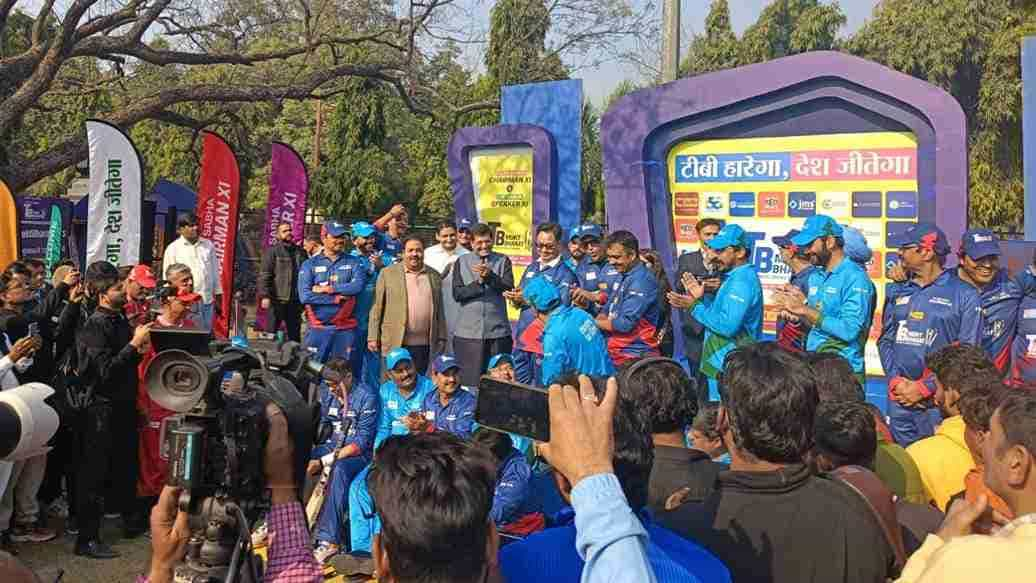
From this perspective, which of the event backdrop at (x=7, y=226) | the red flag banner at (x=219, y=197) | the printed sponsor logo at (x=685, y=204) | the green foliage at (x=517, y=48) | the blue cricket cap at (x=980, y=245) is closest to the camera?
the blue cricket cap at (x=980, y=245)

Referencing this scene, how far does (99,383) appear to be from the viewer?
189 inches

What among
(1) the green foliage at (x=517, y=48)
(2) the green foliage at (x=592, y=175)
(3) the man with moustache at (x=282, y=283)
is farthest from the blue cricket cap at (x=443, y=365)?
(2) the green foliage at (x=592, y=175)

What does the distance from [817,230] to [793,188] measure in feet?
6.93

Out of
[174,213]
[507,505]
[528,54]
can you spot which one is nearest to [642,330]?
[507,505]

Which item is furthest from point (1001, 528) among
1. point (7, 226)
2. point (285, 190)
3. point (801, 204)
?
point (285, 190)

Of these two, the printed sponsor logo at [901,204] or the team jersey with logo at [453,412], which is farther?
the printed sponsor logo at [901,204]

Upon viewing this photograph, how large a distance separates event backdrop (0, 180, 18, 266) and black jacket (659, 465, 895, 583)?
7577 millimetres

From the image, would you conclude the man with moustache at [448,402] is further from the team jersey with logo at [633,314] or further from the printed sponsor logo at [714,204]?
the printed sponsor logo at [714,204]

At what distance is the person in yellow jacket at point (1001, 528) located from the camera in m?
1.41

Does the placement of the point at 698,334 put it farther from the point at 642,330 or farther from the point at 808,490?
the point at 808,490

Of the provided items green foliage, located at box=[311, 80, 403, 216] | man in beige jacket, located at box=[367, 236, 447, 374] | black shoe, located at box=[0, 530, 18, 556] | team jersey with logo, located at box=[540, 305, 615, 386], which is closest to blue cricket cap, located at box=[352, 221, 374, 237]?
man in beige jacket, located at box=[367, 236, 447, 374]

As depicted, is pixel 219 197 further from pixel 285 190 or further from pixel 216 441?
pixel 216 441

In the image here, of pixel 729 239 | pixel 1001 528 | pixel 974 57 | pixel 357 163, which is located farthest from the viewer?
pixel 974 57

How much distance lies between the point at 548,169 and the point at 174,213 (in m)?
6.04
